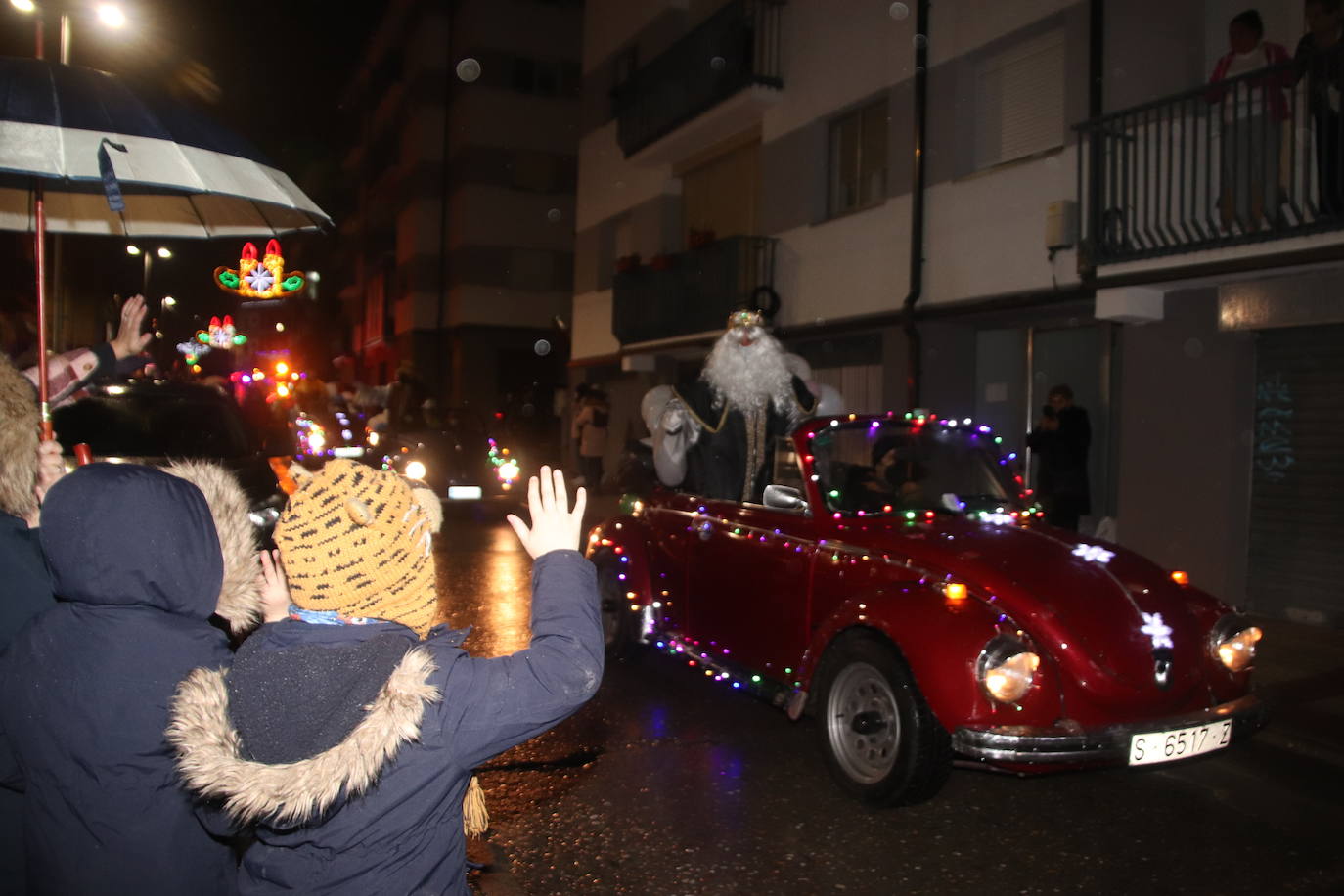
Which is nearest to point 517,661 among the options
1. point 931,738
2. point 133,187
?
point 931,738

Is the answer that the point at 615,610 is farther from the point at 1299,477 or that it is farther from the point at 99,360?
the point at 1299,477

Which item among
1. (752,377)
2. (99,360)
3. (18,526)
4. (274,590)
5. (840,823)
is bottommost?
(840,823)

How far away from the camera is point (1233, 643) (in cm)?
431

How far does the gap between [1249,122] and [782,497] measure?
20.2ft

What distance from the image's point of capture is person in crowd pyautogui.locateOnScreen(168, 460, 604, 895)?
64.5 inches

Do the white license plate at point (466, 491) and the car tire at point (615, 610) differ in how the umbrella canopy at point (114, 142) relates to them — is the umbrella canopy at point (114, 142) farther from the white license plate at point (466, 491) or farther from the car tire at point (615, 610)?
the white license plate at point (466, 491)

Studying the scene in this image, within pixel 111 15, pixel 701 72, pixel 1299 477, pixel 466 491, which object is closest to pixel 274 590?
pixel 111 15

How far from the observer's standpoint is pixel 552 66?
3109 cm

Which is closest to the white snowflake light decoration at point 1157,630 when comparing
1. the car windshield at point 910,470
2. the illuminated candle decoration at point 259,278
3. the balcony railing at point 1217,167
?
the car windshield at point 910,470

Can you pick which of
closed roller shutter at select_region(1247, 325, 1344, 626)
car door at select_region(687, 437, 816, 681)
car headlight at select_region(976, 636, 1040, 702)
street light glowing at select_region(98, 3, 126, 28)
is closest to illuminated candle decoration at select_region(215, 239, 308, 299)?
street light glowing at select_region(98, 3, 126, 28)

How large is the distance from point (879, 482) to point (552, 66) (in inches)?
1140

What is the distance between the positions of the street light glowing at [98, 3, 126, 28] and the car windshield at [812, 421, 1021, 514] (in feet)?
13.0

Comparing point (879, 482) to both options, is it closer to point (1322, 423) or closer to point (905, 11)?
point (1322, 423)

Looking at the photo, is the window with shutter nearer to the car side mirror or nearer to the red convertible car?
the red convertible car
